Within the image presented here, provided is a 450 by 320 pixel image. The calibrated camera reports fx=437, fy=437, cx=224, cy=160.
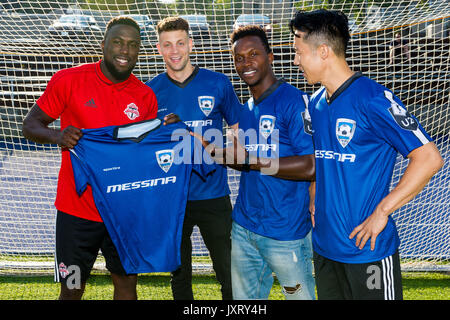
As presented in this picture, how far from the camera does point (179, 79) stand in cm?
268

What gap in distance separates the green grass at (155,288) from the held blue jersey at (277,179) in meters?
1.27

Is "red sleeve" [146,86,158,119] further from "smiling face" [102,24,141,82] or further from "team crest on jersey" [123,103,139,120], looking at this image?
"smiling face" [102,24,141,82]

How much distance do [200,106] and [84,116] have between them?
701 mm

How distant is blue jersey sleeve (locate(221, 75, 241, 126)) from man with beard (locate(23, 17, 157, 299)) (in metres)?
0.61

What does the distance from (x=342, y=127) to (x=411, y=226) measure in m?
3.04

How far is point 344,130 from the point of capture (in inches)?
68.2

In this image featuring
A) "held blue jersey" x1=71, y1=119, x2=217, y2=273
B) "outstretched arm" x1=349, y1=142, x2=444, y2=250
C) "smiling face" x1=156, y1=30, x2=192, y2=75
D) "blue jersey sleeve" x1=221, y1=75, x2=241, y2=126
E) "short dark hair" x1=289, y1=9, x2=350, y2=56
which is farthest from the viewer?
"blue jersey sleeve" x1=221, y1=75, x2=241, y2=126

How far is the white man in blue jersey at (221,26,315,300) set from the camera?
204cm

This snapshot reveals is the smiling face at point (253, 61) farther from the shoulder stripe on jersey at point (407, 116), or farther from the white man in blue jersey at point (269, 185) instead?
the shoulder stripe on jersey at point (407, 116)

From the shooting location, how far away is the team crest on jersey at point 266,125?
6.94 feet

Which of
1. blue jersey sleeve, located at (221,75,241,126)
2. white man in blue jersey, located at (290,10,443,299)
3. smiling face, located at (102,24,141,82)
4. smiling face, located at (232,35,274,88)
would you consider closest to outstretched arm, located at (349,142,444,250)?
white man in blue jersey, located at (290,10,443,299)

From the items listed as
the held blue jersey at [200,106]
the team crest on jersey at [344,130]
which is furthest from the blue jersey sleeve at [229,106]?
the team crest on jersey at [344,130]

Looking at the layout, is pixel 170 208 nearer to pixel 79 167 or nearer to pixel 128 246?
pixel 128 246

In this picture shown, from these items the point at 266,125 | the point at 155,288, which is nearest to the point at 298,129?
the point at 266,125
